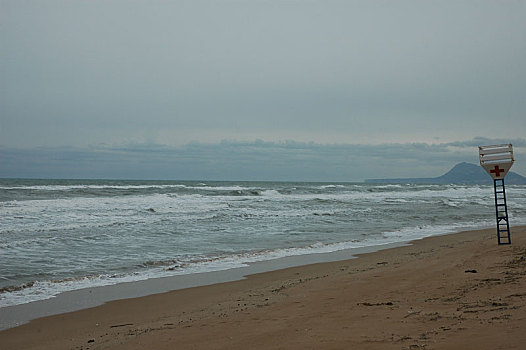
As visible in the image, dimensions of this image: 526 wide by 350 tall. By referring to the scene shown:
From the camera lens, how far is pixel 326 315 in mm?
4848

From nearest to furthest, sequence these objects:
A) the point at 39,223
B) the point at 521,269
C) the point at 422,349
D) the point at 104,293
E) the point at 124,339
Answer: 1. the point at 422,349
2. the point at 124,339
3. the point at 521,269
4. the point at 104,293
5. the point at 39,223

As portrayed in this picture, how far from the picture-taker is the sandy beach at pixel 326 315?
151 inches

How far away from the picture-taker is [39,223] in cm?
1592

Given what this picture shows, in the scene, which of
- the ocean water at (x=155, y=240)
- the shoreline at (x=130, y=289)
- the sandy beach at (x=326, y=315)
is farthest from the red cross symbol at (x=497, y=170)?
the ocean water at (x=155, y=240)

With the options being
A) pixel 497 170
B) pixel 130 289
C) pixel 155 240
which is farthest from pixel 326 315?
pixel 155 240

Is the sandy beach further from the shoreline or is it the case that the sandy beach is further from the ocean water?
the ocean water

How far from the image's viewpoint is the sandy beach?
3824 mm

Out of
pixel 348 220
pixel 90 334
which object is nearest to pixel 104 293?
pixel 90 334

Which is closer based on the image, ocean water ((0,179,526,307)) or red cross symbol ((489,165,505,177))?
ocean water ((0,179,526,307))

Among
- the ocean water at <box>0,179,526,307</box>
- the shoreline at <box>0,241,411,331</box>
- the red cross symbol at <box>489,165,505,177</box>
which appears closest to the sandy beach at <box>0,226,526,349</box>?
the shoreline at <box>0,241,411,331</box>

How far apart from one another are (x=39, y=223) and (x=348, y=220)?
1254 cm

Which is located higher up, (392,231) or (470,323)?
(470,323)

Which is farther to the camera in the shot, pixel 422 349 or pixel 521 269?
pixel 521 269

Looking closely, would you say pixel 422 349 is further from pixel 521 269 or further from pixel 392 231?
pixel 392 231
